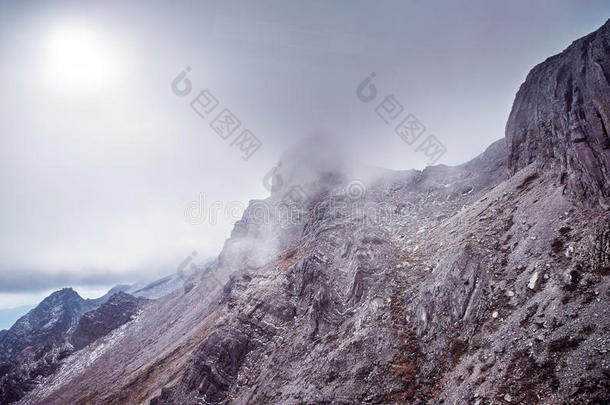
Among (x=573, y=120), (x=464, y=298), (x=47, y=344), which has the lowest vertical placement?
(x=464, y=298)

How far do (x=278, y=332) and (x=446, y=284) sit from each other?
22.7 meters

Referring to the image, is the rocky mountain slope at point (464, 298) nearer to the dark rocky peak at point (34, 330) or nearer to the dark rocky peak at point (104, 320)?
the dark rocky peak at point (104, 320)

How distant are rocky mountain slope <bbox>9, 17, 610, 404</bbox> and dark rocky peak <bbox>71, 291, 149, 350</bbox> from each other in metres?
104

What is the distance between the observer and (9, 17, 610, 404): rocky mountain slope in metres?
14.6

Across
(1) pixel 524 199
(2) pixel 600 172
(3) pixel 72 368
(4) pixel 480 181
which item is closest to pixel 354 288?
(1) pixel 524 199

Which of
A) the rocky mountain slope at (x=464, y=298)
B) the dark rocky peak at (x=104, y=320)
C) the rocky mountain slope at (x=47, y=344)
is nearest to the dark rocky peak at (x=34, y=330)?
the rocky mountain slope at (x=47, y=344)

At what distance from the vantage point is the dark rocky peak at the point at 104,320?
124m

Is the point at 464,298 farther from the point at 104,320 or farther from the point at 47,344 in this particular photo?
the point at 47,344

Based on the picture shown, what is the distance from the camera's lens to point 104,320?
132 metres

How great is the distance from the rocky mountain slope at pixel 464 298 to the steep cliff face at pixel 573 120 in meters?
0.16

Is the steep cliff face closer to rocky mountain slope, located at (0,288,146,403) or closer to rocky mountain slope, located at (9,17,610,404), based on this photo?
rocky mountain slope, located at (9,17,610,404)

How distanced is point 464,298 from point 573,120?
20359mm

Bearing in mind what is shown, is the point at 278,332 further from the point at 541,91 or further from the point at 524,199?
the point at 541,91

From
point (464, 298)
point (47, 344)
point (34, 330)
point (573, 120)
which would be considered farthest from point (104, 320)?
point (573, 120)
